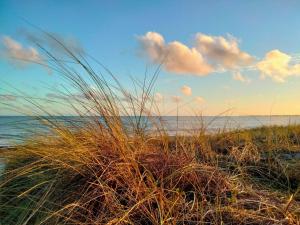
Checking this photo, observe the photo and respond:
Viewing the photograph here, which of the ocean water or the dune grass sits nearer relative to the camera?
the dune grass

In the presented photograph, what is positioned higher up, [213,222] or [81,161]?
[81,161]

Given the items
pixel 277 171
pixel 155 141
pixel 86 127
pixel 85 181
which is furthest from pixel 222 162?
pixel 85 181

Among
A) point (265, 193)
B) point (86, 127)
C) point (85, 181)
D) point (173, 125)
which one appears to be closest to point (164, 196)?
point (85, 181)

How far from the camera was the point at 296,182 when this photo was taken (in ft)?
10.7

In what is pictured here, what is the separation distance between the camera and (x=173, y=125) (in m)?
4.04

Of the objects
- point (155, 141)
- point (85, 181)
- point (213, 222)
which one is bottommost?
point (213, 222)

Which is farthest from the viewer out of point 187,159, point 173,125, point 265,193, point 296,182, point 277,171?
point 173,125

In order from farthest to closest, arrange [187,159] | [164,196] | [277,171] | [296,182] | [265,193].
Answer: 1. [277,171]
2. [296,182]
3. [187,159]
4. [265,193]
5. [164,196]

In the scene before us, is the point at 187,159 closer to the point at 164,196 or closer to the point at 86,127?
the point at 164,196

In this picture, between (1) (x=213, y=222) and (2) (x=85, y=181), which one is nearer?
(1) (x=213, y=222)

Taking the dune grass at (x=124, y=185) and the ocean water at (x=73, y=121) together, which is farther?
the ocean water at (x=73, y=121)

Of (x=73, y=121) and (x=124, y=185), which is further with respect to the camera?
(x=73, y=121)

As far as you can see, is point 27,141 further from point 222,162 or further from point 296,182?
point 296,182

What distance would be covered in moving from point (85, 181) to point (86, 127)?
0.68 metres
